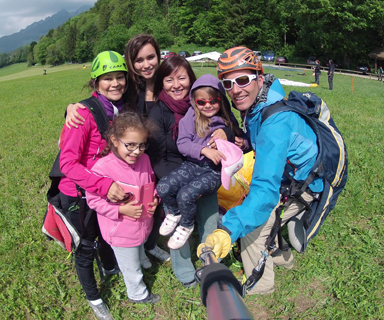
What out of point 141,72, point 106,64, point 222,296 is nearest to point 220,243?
point 222,296

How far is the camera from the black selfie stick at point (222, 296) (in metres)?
1.00

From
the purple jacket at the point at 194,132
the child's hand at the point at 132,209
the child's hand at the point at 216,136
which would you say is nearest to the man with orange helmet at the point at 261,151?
the purple jacket at the point at 194,132

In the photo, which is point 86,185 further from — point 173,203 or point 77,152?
point 173,203

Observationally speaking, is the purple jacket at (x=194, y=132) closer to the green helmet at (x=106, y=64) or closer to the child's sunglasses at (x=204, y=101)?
the child's sunglasses at (x=204, y=101)

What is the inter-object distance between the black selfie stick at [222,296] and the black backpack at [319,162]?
1.74 m

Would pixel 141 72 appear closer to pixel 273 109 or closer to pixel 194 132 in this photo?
pixel 194 132

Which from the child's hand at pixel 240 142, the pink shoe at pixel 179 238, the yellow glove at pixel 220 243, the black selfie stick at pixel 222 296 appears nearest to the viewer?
the black selfie stick at pixel 222 296

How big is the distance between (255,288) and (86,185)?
2368mm

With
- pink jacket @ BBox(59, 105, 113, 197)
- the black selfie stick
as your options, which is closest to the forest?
pink jacket @ BBox(59, 105, 113, 197)

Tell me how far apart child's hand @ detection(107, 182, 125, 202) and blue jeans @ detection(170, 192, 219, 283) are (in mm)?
879

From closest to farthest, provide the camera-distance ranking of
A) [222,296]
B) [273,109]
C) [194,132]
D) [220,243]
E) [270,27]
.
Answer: [222,296] → [220,243] → [273,109] → [194,132] → [270,27]

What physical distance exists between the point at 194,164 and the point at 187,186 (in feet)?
0.89

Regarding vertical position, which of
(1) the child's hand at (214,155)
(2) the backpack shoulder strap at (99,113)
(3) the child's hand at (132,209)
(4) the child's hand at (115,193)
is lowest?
(3) the child's hand at (132,209)

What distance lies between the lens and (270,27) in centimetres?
5997
